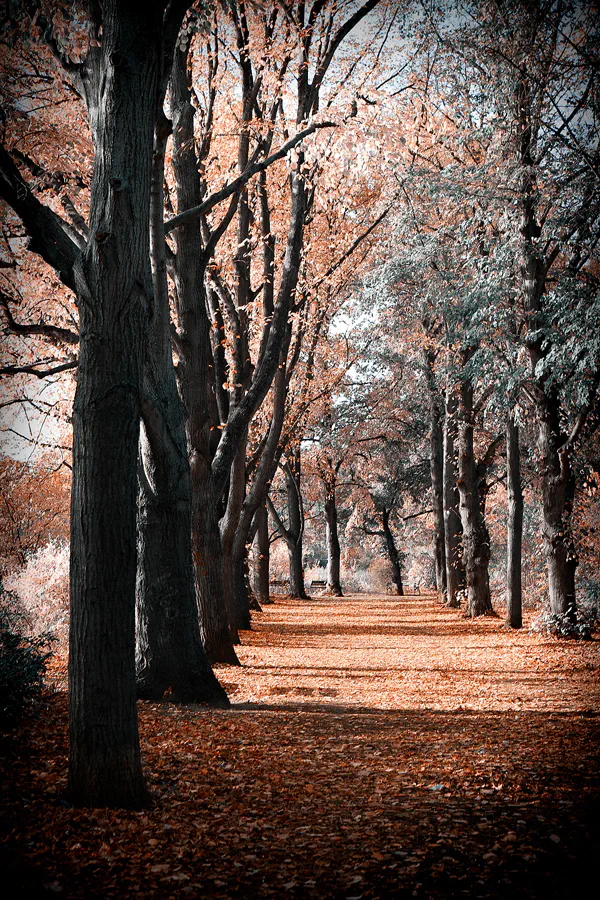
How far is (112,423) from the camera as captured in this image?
3951mm

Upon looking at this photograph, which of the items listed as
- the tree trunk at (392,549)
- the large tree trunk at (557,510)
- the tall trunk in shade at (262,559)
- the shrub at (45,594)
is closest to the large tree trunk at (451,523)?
the tall trunk in shade at (262,559)

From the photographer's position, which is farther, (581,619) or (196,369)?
(581,619)

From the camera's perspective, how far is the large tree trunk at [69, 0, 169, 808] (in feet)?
12.7

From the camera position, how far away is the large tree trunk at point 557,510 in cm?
1206

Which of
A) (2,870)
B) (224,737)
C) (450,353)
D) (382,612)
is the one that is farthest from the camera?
(382,612)

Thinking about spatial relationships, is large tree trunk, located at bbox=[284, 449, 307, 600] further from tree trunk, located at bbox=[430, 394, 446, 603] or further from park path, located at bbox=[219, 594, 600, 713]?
park path, located at bbox=[219, 594, 600, 713]

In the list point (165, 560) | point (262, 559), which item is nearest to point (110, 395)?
point (165, 560)

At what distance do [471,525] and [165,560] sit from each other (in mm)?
11903

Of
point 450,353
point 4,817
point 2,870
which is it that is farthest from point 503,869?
point 450,353

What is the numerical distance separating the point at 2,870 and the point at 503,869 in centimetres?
224

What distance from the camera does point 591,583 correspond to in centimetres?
1177

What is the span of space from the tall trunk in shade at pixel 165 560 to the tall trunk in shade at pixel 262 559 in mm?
14955

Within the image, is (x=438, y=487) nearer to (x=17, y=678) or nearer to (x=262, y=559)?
(x=262, y=559)

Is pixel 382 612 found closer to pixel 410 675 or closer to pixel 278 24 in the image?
pixel 410 675
